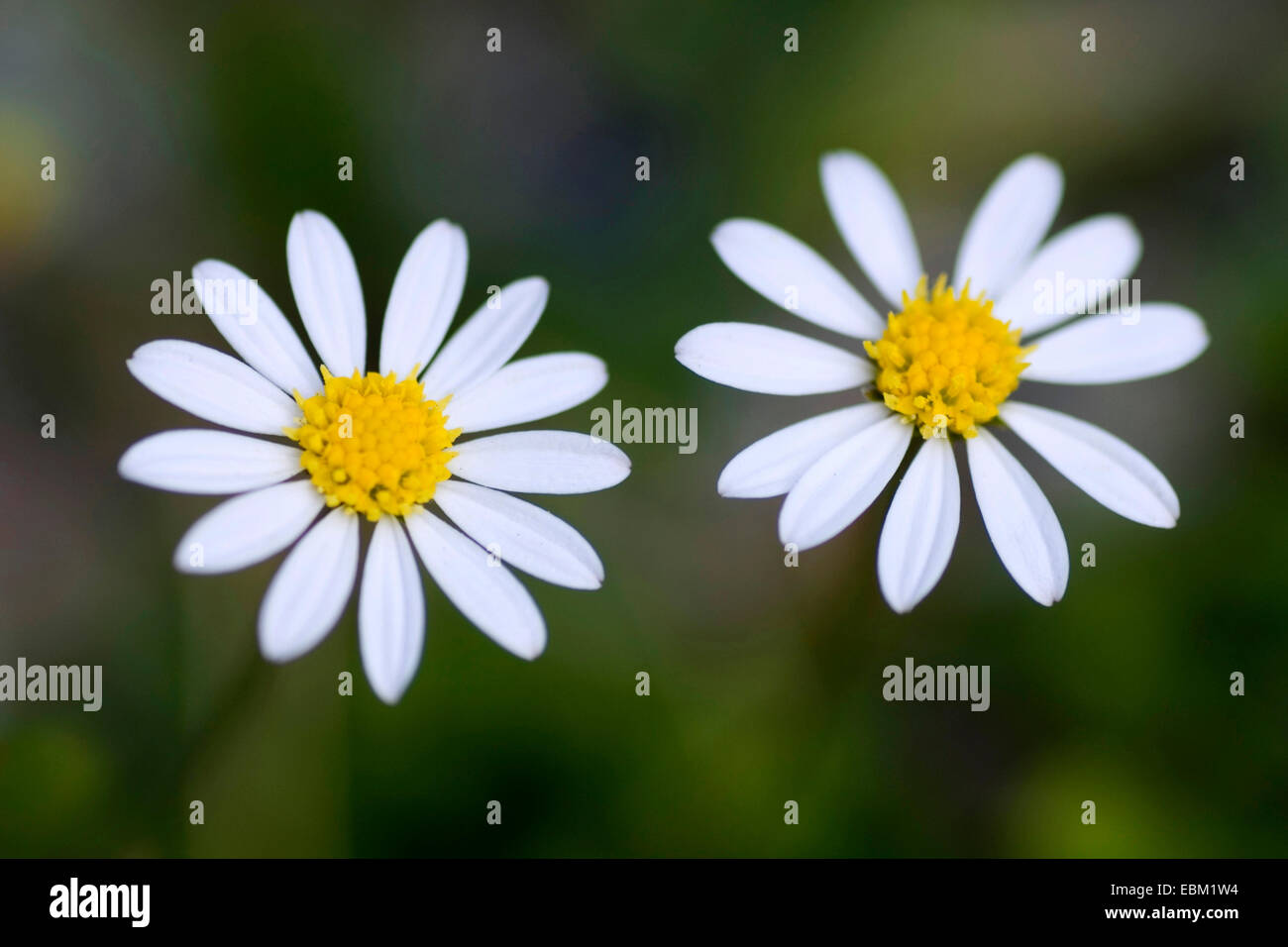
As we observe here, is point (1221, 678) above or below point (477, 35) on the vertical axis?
below

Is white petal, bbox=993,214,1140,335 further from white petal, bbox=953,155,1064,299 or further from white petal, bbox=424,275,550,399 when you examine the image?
white petal, bbox=424,275,550,399

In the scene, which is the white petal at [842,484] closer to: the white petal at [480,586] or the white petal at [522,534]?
the white petal at [522,534]

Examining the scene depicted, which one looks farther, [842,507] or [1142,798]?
[1142,798]

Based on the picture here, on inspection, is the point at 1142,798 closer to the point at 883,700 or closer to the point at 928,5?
the point at 883,700

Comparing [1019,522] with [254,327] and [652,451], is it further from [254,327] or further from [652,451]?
[254,327]

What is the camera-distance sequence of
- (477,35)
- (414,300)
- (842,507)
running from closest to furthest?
(842,507)
(414,300)
(477,35)

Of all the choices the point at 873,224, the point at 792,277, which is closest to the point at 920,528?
the point at 792,277

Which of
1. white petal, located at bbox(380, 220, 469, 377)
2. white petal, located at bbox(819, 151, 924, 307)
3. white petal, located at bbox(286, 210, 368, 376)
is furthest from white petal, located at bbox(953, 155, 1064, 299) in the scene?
white petal, located at bbox(286, 210, 368, 376)
